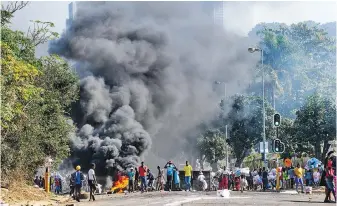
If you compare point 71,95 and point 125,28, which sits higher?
point 125,28

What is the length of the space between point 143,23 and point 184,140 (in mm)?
16641

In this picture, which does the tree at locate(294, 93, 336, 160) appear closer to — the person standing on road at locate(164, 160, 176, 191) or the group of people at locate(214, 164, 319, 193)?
the group of people at locate(214, 164, 319, 193)

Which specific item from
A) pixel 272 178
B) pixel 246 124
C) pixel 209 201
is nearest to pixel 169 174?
pixel 272 178

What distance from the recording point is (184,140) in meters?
72.4

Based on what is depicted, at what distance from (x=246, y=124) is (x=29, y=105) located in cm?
3549

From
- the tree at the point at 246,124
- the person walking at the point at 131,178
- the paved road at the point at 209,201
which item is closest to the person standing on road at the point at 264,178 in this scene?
the person walking at the point at 131,178

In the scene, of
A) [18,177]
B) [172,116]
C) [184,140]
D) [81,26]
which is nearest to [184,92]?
[172,116]

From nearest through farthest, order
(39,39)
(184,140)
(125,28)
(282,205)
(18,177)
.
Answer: (282,205) < (18,177) < (39,39) < (125,28) < (184,140)

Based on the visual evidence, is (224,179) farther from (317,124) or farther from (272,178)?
(317,124)

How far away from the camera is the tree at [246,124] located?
57825 millimetres

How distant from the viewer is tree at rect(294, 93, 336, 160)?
45.5m

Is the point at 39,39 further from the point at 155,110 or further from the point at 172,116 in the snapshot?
the point at 172,116

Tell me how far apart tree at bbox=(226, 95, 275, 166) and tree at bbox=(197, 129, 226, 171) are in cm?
643

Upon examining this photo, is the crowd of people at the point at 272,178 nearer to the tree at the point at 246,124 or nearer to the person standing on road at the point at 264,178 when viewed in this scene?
the person standing on road at the point at 264,178
